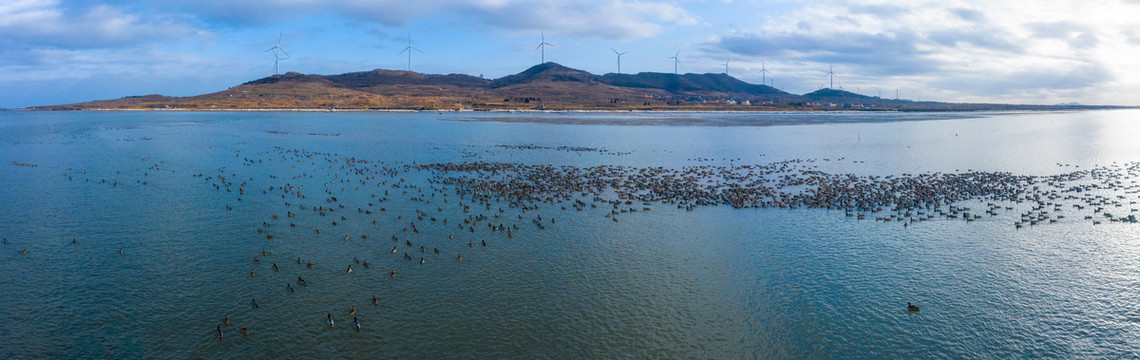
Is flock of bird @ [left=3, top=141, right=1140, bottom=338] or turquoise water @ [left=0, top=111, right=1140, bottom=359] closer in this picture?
turquoise water @ [left=0, top=111, right=1140, bottom=359]

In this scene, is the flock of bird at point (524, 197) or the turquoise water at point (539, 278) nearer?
the turquoise water at point (539, 278)

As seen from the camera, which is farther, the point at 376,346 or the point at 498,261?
the point at 498,261

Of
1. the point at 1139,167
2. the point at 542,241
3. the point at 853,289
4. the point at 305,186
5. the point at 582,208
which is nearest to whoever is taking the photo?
the point at 853,289

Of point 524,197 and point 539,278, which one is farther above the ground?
point 524,197

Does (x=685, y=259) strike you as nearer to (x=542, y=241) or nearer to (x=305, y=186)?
(x=542, y=241)

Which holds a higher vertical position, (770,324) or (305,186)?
(305,186)

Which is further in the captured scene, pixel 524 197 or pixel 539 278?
pixel 524 197

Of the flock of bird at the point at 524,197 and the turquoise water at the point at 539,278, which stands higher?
the flock of bird at the point at 524,197

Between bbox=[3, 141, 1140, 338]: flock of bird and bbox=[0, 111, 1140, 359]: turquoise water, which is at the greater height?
bbox=[3, 141, 1140, 338]: flock of bird

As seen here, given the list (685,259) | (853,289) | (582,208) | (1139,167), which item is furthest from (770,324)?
(1139,167)

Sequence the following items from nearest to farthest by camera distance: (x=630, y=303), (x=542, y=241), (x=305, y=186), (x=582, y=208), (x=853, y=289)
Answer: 1. (x=630, y=303)
2. (x=853, y=289)
3. (x=542, y=241)
4. (x=582, y=208)
5. (x=305, y=186)
